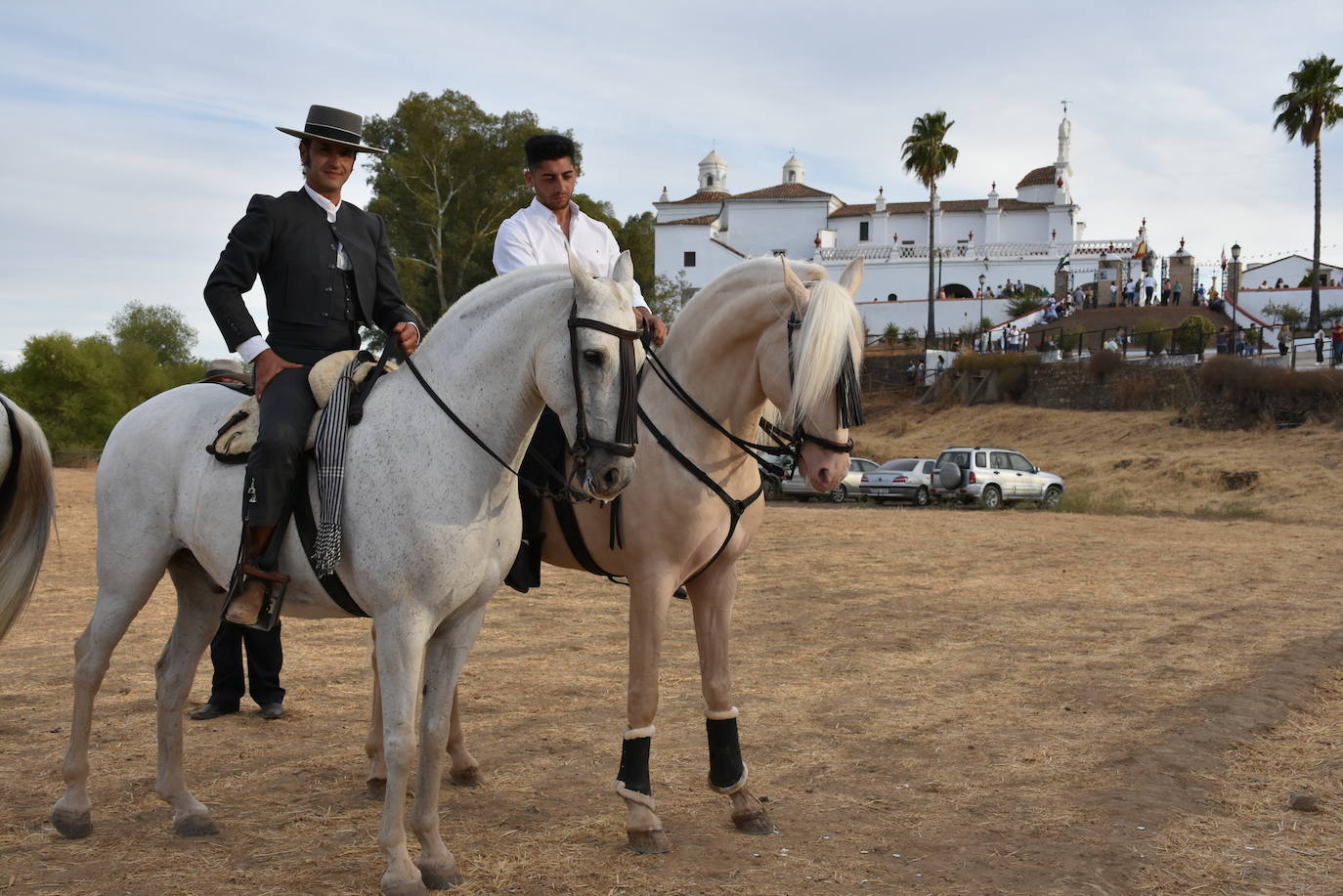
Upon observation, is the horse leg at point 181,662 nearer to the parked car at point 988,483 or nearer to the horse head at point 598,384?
the horse head at point 598,384

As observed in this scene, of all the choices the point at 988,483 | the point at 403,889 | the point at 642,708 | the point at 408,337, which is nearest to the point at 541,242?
the point at 408,337

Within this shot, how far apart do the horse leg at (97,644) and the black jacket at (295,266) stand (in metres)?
1.17

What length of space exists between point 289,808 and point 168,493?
1.60 m

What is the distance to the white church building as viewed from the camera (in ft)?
227

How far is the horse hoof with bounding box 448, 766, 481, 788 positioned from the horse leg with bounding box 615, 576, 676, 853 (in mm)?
1084

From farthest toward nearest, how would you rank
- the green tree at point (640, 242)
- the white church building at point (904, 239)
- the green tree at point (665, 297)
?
the white church building at point (904, 239) < the green tree at point (640, 242) < the green tree at point (665, 297)

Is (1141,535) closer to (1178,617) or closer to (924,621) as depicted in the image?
(1178,617)

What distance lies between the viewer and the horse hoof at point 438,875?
4.11 m

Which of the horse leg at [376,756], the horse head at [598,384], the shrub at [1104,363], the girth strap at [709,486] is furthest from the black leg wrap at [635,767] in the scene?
the shrub at [1104,363]

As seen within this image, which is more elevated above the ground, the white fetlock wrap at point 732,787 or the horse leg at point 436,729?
the horse leg at point 436,729

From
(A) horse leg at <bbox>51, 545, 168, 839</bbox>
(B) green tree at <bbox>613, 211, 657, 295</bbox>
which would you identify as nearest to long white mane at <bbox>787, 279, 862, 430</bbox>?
(A) horse leg at <bbox>51, 545, 168, 839</bbox>

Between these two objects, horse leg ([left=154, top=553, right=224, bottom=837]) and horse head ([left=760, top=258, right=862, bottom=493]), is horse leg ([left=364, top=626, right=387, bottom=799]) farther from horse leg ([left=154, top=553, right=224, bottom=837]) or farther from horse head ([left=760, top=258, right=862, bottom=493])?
horse head ([left=760, top=258, right=862, bottom=493])

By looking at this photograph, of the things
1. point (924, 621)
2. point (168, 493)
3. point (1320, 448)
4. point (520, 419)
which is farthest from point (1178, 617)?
point (1320, 448)

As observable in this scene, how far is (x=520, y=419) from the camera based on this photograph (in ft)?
13.3
